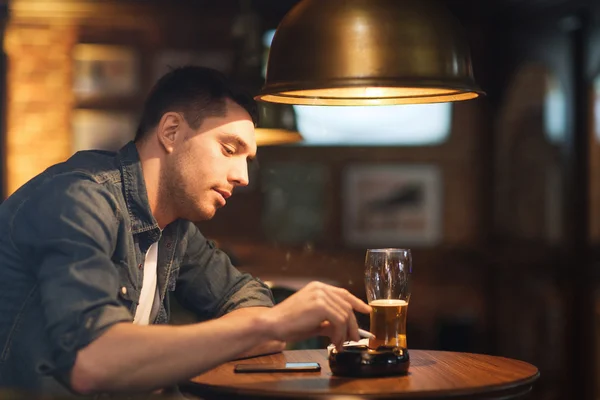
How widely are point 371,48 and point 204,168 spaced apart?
548 millimetres

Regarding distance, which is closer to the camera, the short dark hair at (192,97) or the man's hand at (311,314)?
the man's hand at (311,314)

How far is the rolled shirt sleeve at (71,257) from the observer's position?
167 cm

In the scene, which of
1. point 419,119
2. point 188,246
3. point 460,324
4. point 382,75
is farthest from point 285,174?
point 382,75

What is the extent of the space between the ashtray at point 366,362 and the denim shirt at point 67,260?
1.32ft

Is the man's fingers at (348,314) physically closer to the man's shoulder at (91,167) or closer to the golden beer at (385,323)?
the golden beer at (385,323)

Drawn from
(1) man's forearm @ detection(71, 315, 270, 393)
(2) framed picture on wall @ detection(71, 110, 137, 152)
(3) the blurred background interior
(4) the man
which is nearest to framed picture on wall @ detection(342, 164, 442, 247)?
(3) the blurred background interior

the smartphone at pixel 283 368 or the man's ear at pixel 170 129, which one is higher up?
the man's ear at pixel 170 129

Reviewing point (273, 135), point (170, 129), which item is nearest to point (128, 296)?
point (170, 129)

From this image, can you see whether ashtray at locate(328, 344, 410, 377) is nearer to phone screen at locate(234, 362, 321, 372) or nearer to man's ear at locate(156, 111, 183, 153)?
phone screen at locate(234, 362, 321, 372)

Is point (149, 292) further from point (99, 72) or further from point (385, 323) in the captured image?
point (99, 72)

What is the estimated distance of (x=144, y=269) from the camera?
7.26 ft

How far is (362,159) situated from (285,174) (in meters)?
0.48

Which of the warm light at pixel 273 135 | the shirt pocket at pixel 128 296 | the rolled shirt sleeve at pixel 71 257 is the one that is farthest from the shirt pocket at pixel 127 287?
the warm light at pixel 273 135

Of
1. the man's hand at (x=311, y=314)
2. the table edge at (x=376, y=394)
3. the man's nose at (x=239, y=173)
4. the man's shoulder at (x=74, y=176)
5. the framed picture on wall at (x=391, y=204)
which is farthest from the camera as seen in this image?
the framed picture on wall at (x=391, y=204)
